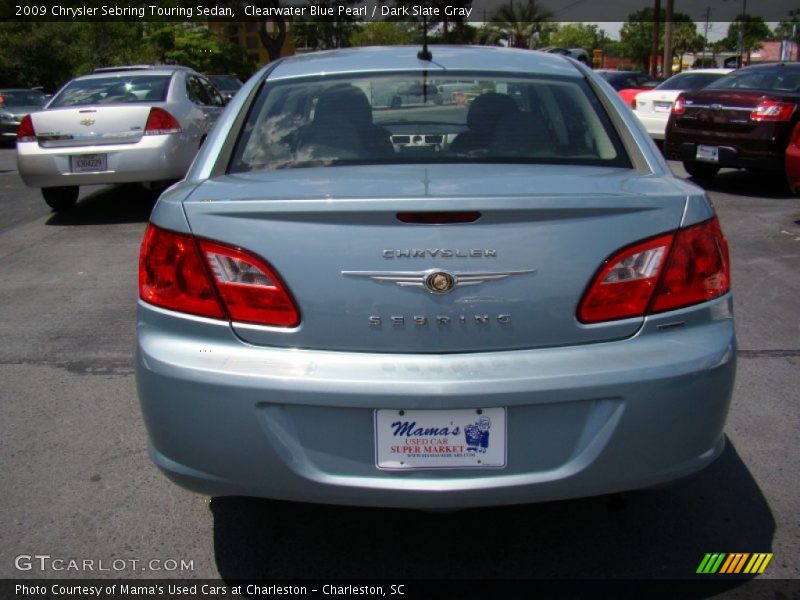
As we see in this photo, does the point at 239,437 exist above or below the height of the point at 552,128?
Result: below

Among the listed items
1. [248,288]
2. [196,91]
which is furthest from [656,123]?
[248,288]

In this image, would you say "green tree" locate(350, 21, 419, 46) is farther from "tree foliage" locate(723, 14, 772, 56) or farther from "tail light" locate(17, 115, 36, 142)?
"tail light" locate(17, 115, 36, 142)

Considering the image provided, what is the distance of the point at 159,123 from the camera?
851 cm

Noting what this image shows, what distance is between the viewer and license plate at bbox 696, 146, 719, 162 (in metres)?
9.85

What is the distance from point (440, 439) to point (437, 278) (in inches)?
16.8

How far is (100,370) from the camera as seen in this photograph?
4.46 m

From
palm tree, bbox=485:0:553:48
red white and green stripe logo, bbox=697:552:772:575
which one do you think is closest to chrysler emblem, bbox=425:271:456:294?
red white and green stripe logo, bbox=697:552:772:575

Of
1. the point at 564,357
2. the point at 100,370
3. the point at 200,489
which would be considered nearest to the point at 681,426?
the point at 564,357

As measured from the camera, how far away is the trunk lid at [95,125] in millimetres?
8422

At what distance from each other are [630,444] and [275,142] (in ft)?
5.30

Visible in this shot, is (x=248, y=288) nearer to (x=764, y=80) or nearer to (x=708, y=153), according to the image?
(x=708, y=153)

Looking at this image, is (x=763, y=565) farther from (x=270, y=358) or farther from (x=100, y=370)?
(x=100, y=370)

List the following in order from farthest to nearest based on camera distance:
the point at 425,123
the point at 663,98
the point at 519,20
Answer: the point at 519,20
the point at 663,98
the point at 425,123

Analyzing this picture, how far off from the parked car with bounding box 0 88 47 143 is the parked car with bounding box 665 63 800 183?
44.8 ft
